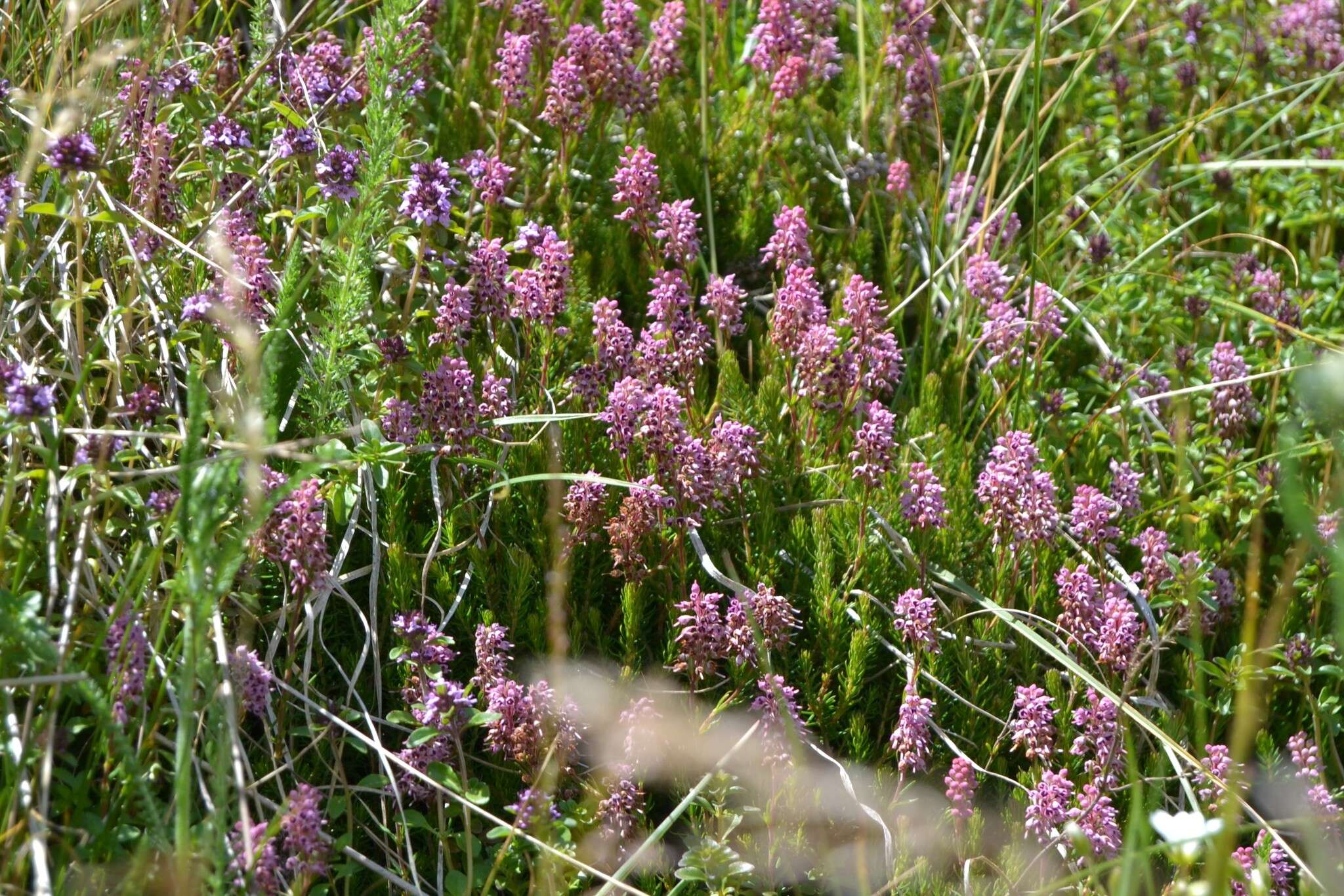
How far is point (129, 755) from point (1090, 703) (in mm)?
1916

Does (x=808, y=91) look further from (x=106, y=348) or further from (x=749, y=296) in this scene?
(x=106, y=348)

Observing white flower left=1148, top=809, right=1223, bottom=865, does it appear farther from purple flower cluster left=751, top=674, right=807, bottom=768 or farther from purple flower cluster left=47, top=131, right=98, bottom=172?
purple flower cluster left=47, top=131, right=98, bottom=172

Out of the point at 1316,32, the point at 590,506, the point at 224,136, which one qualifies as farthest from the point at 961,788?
the point at 1316,32

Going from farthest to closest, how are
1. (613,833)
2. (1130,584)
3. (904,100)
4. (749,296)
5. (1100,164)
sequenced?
(1100,164) < (904,100) < (749,296) < (1130,584) < (613,833)

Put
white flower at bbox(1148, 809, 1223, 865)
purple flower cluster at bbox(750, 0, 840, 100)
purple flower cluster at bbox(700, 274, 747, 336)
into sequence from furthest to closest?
1. purple flower cluster at bbox(750, 0, 840, 100)
2. purple flower cluster at bbox(700, 274, 747, 336)
3. white flower at bbox(1148, 809, 1223, 865)

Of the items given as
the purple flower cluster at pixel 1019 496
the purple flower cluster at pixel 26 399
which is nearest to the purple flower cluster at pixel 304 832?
the purple flower cluster at pixel 26 399

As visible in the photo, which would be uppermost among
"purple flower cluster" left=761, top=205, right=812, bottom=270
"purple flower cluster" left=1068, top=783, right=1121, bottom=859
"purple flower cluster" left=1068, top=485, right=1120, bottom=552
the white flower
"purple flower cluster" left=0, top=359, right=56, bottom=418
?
"purple flower cluster" left=761, top=205, right=812, bottom=270

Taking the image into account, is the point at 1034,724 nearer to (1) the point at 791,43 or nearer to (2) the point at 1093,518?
(2) the point at 1093,518

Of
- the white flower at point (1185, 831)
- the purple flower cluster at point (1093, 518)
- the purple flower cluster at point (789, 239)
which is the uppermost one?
the purple flower cluster at point (789, 239)

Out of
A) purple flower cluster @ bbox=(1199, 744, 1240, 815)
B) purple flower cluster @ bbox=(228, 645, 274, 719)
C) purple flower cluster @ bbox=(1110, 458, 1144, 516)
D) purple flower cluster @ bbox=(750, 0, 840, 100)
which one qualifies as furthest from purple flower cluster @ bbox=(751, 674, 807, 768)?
purple flower cluster @ bbox=(750, 0, 840, 100)

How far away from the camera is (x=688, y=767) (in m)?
2.58

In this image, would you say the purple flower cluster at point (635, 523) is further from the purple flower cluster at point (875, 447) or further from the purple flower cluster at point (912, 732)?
the purple flower cluster at point (912, 732)

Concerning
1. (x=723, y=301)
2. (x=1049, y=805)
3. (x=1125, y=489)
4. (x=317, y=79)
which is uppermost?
(x=317, y=79)

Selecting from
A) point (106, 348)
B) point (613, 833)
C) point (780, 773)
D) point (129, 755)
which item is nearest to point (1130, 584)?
point (780, 773)
